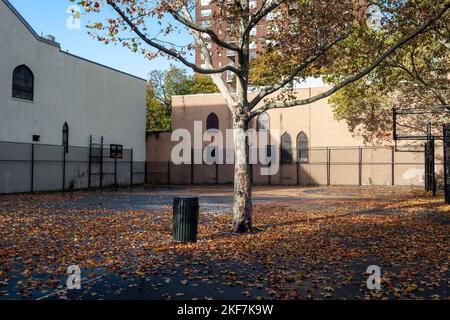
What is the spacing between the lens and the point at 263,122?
39.0 metres

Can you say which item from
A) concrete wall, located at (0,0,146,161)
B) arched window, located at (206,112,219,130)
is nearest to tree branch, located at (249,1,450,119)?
concrete wall, located at (0,0,146,161)

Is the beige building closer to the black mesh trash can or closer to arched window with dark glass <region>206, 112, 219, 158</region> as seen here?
arched window with dark glass <region>206, 112, 219, 158</region>

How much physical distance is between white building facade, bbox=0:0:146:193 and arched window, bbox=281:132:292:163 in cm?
1283

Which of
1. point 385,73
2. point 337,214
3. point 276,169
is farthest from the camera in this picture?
point 276,169

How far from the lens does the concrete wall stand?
25.9 m

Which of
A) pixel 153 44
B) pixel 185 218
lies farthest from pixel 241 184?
pixel 153 44

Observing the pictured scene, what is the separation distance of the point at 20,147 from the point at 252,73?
20.1 meters

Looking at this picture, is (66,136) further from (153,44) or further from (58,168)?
(153,44)

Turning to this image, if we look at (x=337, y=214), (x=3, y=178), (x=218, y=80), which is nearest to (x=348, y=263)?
(x=218, y=80)

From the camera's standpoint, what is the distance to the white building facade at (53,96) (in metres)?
25.8

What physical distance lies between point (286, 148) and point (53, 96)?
1901 cm
